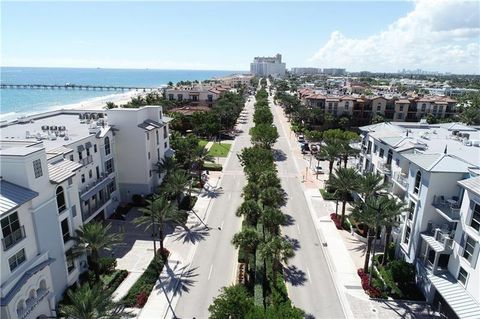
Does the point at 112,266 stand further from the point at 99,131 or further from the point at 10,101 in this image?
the point at 10,101

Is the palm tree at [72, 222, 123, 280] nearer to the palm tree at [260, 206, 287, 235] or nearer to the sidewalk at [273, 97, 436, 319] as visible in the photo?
the palm tree at [260, 206, 287, 235]

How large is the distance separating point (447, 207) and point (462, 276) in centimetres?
588

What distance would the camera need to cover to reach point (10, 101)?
17875 cm

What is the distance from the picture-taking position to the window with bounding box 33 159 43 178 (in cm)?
2548

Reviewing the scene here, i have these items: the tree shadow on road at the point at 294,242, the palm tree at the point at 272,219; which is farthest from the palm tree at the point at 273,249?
the tree shadow on road at the point at 294,242

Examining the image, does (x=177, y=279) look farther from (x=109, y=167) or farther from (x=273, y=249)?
(x=109, y=167)

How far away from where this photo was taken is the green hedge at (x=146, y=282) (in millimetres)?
29969

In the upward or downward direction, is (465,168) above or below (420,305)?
above

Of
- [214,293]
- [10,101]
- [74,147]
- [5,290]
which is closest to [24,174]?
[5,290]

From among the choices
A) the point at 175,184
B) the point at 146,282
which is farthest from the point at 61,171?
the point at 175,184

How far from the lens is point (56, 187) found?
28.6 m

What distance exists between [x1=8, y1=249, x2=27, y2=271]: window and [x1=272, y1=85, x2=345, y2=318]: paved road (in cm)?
2239

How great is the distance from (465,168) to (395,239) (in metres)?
12.0

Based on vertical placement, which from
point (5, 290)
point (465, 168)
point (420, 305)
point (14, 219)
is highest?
point (465, 168)
